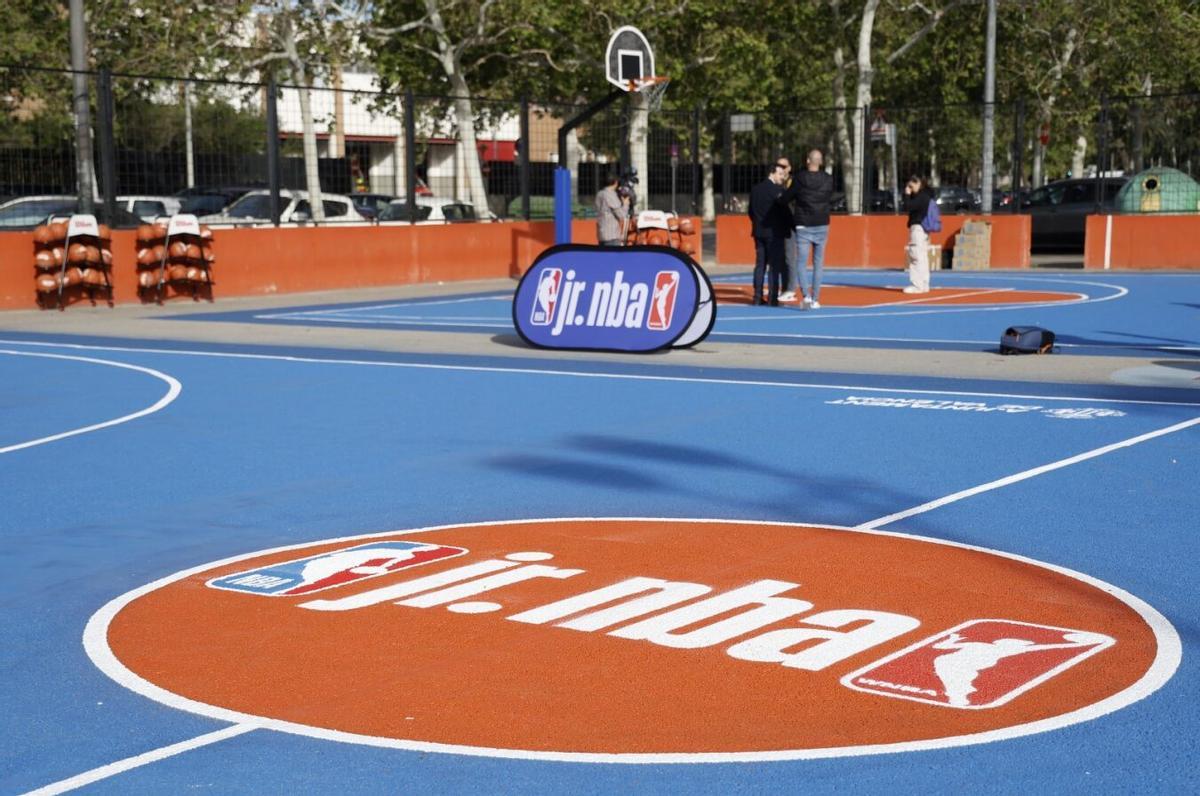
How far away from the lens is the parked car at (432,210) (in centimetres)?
3100

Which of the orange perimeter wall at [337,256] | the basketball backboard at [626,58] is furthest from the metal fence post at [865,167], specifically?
the basketball backboard at [626,58]

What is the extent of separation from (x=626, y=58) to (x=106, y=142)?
8240 millimetres

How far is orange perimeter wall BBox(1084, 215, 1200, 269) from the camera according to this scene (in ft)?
108

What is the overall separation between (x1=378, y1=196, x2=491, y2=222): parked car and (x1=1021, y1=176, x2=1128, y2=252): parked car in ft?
49.2

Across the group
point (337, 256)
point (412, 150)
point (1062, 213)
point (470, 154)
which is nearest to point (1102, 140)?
point (1062, 213)

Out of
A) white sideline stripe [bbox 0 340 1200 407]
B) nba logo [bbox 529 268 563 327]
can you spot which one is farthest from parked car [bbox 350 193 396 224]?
nba logo [bbox 529 268 563 327]

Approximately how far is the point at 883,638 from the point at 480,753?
1936mm

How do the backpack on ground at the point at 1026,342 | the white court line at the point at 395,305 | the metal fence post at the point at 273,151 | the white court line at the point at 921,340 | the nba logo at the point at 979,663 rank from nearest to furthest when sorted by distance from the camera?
the nba logo at the point at 979,663 < the backpack on ground at the point at 1026,342 < the white court line at the point at 921,340 < the white court line at the point at 395,305 < the metal fence post at the point at 273,151

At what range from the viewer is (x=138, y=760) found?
5023 mm

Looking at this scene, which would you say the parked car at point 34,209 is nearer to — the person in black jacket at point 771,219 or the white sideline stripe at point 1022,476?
the person in black jacket at point 771,219

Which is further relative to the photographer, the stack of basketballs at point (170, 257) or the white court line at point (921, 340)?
the stack of basketballs at point (170, 257)

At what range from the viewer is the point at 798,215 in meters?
21.8

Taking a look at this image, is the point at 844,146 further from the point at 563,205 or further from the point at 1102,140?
the point at 563,205

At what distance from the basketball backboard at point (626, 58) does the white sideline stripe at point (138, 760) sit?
2155cm
